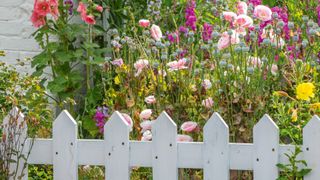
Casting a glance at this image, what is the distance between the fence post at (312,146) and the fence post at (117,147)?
0.70 metres

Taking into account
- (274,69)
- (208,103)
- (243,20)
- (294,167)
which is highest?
(243,20)

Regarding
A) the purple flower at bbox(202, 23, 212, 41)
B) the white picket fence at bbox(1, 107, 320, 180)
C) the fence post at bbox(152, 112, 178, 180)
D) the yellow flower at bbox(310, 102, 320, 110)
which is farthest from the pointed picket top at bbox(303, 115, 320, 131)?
the purple flower at bbox(202, 23, 212, 41)

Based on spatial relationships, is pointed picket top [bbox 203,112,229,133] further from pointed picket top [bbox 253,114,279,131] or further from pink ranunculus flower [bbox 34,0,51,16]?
pink ranunculus flower [bbox 34,0,51,16]

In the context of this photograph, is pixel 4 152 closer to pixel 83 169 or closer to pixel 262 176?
pixel 83 169

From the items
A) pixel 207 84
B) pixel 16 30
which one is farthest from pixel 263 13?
pixel 16 30

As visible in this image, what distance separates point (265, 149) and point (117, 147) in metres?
0.60

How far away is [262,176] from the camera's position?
326 centimetres

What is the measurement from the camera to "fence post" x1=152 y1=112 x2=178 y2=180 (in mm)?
3291

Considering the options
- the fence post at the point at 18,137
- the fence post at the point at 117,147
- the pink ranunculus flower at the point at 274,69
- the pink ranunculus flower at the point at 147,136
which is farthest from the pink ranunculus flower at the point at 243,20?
the fence post at the point at 18,137

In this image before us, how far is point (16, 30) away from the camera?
541 cm

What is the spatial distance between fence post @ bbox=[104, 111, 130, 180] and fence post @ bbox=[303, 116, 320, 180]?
70 centimetres

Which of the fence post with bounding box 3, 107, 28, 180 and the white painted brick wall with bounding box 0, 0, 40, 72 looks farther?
the white painted brick wall with bounding box 0, 0, 40, 72

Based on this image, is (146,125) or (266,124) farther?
(146,125)

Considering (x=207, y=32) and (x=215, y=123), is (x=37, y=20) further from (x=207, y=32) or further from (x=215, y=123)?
(x=215, y=123)
